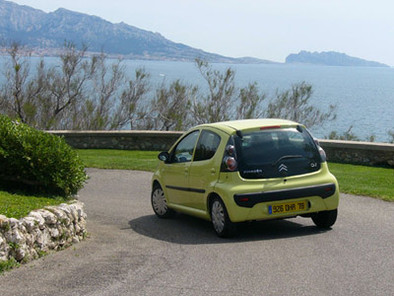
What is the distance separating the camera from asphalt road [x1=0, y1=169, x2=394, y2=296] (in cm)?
709

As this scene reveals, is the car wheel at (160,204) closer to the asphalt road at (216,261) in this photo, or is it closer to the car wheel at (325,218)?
the asphalt road at (216,261)

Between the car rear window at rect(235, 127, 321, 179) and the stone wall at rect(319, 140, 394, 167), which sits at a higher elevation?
the car rear window at rect(235, 127, 321, 179)

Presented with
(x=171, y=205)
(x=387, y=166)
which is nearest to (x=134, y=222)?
(x=171, y=205)

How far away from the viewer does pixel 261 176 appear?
31.8 feet

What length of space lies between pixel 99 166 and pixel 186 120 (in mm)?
35262

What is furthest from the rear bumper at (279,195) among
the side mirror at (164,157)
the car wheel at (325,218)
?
the side mirror at (164,157)

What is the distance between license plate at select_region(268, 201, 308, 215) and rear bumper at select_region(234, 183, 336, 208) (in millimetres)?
120

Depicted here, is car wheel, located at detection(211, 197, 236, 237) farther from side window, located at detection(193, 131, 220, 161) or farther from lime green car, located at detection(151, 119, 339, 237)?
side window, located at detection(193, 131, 220, 161)

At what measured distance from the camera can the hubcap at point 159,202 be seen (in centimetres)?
1199

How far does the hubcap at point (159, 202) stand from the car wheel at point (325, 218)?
2744mm

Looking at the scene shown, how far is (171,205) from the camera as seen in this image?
38.3ft

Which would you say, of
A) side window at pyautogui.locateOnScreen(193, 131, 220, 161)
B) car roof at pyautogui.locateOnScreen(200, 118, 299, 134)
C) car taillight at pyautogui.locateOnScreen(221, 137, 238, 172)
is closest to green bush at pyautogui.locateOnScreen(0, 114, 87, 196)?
side window at pyautogui.locateOnScreen(193, 131, 220, 161)

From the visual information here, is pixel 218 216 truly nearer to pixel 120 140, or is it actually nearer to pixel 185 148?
pixel 185 148

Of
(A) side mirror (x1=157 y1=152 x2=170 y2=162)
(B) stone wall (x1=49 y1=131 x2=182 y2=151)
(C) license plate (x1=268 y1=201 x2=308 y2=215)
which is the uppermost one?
(A) side mirror (x1=157 y1=152 x2=170 y2=162)
